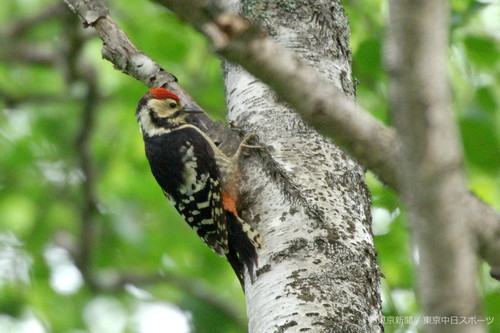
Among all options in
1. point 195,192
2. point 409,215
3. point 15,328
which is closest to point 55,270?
point 15,328

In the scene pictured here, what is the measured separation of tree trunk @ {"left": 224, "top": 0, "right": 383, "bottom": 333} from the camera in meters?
2.48

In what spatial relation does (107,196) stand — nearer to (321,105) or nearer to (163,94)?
(163,94)

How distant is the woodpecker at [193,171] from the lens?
11.6 feet

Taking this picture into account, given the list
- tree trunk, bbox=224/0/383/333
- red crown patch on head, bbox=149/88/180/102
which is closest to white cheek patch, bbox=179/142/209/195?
red crown patch on head, bbox=149/88/180/102

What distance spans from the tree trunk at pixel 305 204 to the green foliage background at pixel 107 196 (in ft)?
4.75

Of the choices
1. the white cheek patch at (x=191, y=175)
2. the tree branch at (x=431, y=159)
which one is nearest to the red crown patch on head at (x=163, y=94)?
the white cheek patch at (x=191, y=175)

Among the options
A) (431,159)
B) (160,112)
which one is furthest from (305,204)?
(160,112)

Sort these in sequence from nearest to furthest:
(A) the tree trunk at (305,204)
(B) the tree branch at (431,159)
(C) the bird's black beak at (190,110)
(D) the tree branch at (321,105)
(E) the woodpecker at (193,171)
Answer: (B) the tree branch at (431,159), (D) the tree branch at (321,105), (A) the tree trunk at (305,204), (E) the woodpecker at (193,171), (C) the bird's black beak at (190,110)

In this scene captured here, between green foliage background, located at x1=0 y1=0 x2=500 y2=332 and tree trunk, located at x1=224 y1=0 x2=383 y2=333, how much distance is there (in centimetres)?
145

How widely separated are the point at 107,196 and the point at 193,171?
2.22 m

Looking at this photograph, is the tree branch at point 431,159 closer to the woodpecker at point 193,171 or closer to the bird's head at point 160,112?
the woodpecker at point 193,171

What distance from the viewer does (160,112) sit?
4.38 m

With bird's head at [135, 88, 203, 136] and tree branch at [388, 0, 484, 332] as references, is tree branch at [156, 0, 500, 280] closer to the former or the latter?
tree branch at [388, 0, 484, 332]

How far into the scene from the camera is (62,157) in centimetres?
645
